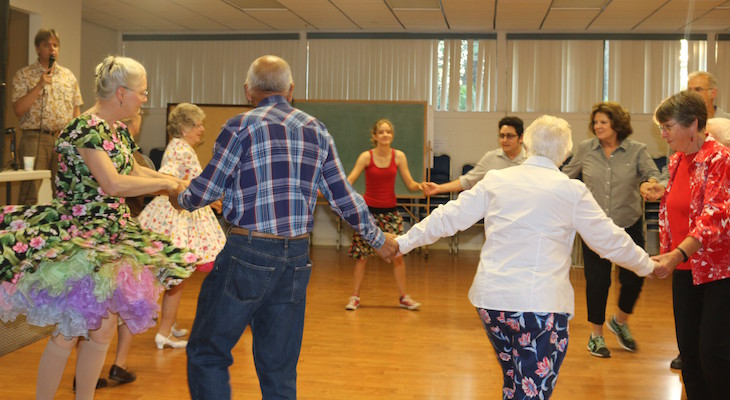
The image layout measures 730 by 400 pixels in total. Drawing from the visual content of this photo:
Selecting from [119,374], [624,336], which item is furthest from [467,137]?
[119,374]

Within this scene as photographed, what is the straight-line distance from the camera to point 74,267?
274cm

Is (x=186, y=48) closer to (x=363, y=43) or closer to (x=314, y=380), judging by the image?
(x=363, y=43)

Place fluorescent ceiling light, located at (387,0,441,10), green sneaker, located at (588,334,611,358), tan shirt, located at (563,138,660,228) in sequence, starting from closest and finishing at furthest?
tan shirt, located at (563,138,660,228) < green sneaker, located at (588,334,611,358) < fluorescent ceiling light, located at (387,0,441,10)

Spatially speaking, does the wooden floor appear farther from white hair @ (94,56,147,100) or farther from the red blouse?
white hair @ (94,56,147,100)

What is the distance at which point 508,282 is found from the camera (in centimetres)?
248

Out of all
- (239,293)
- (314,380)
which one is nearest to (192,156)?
(314,380)

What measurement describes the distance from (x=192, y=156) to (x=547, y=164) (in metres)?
2.61

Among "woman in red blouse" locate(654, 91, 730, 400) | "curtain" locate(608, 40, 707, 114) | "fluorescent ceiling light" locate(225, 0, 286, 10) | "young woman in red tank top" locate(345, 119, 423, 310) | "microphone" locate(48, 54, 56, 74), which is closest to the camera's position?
"woman in red blouse" locate(654, 91, 730, 400)

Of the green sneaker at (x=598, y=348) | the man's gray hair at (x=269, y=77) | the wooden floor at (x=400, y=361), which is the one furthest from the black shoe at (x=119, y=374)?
the green sneaker at (x=598, y=348)

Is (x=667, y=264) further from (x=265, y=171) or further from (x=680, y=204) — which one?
(x=265, y=171)

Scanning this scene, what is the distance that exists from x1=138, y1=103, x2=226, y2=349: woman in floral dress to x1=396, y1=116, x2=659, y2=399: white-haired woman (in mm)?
2301

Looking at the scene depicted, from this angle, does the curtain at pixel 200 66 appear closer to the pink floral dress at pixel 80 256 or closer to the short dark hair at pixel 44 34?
the short dark hair at pixel 44 34

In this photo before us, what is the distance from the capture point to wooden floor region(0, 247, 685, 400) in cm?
389

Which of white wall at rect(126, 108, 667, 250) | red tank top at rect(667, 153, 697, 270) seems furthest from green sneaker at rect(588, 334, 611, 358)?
white wall at rect(126, 108, 667, 250)
